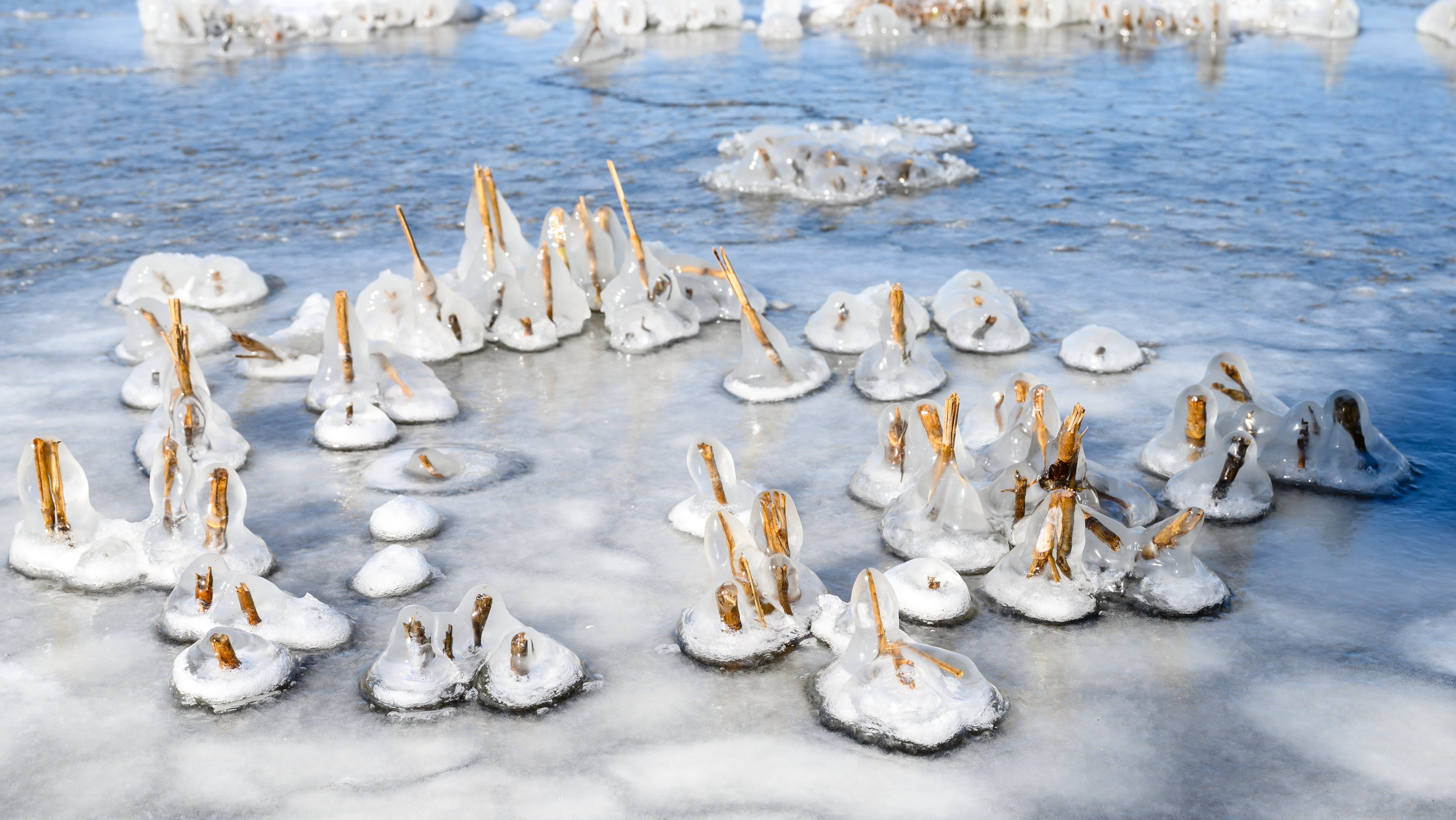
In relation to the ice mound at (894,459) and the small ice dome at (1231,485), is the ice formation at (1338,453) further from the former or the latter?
the ice mound at (894,459)

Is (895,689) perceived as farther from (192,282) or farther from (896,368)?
(192,282)

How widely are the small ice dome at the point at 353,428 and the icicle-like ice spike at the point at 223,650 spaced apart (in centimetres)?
110

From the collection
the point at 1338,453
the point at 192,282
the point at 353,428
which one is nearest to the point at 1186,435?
the point at 1338,453

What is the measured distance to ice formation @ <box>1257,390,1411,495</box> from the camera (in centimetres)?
301

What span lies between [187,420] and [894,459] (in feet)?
5.77

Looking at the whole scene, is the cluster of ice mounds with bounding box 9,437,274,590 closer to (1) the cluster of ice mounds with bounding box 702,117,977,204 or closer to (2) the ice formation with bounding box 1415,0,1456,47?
(1) the cluster of ice mounds with bounding box 702,117,977,204

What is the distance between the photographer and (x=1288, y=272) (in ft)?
15.1

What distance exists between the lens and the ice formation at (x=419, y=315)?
158 inches

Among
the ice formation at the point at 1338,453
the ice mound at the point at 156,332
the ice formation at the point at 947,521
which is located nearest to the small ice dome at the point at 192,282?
the ice mound at the point at 156,332

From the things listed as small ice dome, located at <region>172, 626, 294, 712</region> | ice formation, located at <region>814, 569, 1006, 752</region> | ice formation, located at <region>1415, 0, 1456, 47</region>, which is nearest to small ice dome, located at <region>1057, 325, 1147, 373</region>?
ice formation, located at <region>814, 569, 1006, 752</region>

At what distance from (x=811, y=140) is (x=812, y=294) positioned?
1795 millimetres

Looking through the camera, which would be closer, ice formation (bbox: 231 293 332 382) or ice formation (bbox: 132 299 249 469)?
ice formation (bbox: 132 299 249 469)

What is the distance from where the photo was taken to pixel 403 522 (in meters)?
2.89

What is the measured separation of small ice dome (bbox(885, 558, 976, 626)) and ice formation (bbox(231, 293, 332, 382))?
6.56 ft
